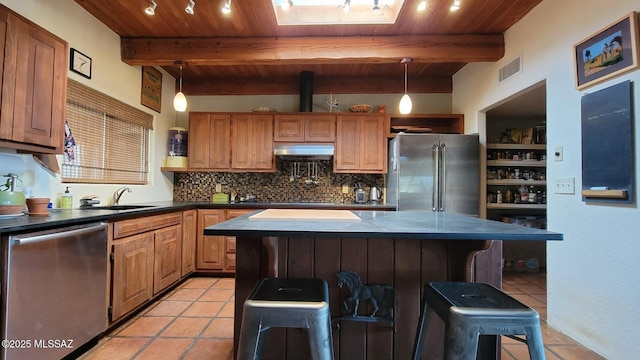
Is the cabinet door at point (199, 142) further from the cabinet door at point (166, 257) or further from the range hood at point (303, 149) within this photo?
the cabinet door at point (166, 257)

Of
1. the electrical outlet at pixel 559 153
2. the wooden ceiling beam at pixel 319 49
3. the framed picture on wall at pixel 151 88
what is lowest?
the electrical outlet at pixel 559 153

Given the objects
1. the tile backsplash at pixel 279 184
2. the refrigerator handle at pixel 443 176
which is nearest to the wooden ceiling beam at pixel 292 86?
the tile backsplash at pixel 279 184

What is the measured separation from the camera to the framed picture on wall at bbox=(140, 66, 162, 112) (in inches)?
131

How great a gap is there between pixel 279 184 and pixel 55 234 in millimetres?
2659

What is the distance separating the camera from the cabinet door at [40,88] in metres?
1.69

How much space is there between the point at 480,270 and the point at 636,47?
5.04 ft

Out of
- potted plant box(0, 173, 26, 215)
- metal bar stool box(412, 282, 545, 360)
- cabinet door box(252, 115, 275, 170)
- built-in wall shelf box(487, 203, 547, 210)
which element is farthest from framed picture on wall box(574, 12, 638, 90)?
potted plant box(0, 173, 26, 215)

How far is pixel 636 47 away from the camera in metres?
1.61

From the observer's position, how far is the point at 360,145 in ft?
12.3

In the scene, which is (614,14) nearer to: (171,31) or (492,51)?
(492,51)

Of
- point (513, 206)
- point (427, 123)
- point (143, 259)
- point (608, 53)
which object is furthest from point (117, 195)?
point (513, 206)

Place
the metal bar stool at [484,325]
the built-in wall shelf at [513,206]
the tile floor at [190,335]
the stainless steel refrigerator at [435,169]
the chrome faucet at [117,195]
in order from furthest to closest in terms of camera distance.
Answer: the built-in wall shelf at [513,206] < the stainless steel refrigerator at [435,169] < the chrome faucet at [117,195] < the tile floor at [190,335] < the metal bar stool at [484,325]

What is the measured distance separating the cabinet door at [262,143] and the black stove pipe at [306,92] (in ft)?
1.58

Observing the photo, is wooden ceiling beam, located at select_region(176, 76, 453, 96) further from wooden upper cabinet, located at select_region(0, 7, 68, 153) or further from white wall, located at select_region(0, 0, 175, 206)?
wooden upper cabinet, located at select_region(0, 7, 68, 153)
